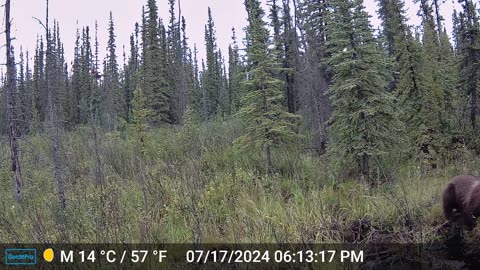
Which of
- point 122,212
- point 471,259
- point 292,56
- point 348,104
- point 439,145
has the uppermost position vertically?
point 292,56

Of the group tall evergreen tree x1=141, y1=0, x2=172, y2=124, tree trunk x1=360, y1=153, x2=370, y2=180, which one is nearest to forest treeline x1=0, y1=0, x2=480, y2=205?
tree trunk x1=360, y1=153, x2=370, y2=180

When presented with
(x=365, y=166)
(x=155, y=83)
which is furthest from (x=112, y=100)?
(x=365, y=166)

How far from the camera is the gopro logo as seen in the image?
4.03 m

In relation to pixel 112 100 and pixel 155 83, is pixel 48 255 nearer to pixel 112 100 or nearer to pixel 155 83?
pixel 155 83

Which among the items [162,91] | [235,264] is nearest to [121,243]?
[235,264]

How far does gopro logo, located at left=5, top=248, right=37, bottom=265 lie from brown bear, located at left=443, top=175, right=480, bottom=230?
474 centimetres

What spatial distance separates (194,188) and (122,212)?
4.67ft

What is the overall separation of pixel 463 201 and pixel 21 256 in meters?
5.07

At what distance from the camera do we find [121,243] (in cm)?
392

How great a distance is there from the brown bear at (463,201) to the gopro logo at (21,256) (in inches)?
186

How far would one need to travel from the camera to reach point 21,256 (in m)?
4.16

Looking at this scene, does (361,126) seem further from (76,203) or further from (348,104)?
(76,203)

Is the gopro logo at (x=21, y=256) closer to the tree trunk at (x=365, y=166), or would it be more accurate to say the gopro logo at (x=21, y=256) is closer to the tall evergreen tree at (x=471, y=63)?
the tree trunk at (x=365, y=166)

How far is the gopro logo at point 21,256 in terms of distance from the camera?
403 cm
